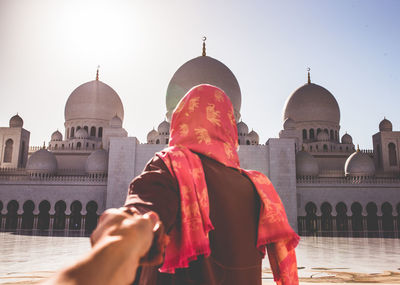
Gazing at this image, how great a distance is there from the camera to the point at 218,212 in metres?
0.95

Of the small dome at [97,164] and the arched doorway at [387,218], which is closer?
the arched doorway at [387,218]

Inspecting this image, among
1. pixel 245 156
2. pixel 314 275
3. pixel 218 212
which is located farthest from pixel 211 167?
pixel 245 156

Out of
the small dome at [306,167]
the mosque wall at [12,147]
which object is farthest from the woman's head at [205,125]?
the mosque wall at [12,147]

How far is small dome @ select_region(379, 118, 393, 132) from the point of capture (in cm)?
1838

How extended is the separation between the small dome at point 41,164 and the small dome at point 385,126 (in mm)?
16718

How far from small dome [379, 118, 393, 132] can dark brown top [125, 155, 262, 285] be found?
65.1ft

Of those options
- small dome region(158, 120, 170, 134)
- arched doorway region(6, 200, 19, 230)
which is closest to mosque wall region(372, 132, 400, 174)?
small dome region(158, 120, 170, 134)

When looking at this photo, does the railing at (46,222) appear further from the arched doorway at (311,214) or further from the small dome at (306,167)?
the small dome at (306,167)

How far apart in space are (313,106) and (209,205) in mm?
20687

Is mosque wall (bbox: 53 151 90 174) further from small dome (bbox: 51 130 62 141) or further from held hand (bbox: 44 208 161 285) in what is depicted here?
held hand (bbox: 44 208 161 285)

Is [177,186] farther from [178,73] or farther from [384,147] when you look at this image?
[384,147]

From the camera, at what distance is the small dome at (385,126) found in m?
18.4

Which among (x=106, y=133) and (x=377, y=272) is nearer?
(x=377, y=272)

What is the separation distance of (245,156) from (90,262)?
44.3 ft
